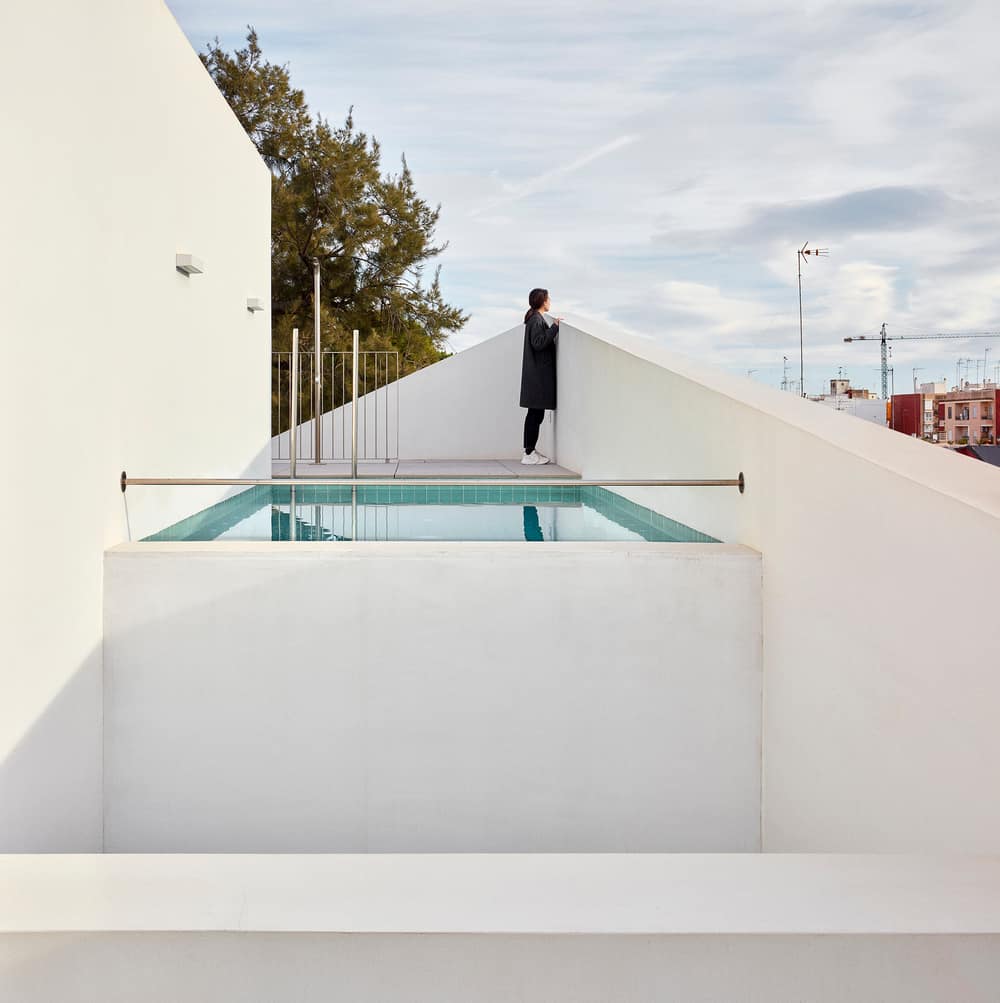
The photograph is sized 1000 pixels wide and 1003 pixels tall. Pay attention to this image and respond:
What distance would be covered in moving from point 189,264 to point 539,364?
16.7ft

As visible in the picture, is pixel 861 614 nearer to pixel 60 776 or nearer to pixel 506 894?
pixel 506 894

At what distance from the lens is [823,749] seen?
354 centimetres

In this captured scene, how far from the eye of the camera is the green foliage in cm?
2291

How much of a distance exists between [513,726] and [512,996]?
2356mm

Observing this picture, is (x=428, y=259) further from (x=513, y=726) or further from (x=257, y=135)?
(x=513, y=726)

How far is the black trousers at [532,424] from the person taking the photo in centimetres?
1109

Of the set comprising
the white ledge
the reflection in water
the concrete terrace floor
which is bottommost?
the white ledge

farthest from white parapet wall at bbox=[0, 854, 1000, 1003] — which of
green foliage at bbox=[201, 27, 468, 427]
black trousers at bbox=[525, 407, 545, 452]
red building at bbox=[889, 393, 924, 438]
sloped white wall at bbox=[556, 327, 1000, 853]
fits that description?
red building at bbox=[889, 393, 924, 438]

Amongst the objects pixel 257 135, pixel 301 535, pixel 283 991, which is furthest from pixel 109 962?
pixel 257 135

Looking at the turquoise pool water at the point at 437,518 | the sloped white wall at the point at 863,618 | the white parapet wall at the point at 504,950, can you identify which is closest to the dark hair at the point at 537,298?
the turquoise pool water at the point at 437,518

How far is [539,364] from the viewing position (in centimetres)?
1072

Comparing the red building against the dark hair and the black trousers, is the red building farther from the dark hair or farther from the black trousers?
the dark hair

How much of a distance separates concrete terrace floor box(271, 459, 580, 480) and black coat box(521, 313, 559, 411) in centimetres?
77

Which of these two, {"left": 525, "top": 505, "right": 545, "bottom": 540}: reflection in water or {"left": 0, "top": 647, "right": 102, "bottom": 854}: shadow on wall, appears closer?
{"left": 0, "top": 647, "right": 102, "bottom": 854}: shadow on wall
